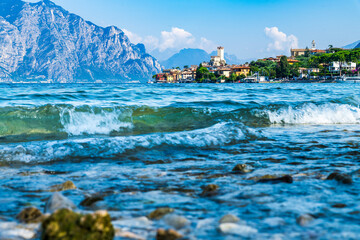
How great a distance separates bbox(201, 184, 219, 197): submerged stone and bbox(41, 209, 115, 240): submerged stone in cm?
159

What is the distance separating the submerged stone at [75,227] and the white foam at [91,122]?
300 inches

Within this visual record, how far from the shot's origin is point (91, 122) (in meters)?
10.4

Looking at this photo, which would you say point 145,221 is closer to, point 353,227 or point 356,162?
point 353,227

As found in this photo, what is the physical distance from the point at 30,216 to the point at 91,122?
25.8 ft

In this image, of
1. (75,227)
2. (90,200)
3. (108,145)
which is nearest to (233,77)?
(108,145)

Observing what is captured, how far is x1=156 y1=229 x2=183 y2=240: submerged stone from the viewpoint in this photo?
90.0 inches

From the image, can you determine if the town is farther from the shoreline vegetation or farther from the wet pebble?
the wet pebble

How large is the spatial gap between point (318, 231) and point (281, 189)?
1153mm

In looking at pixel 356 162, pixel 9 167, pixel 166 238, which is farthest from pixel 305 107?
pixel 166 238

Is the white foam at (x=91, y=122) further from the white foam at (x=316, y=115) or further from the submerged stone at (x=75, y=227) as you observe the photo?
the submerged stone at (x=75, y=227)

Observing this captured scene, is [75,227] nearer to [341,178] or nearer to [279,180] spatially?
[279,180]

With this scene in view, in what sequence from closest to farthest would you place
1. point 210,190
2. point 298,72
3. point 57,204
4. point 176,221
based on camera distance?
1. point 176,221
2. point 57,204
3. point 210,190
4. point 298,72

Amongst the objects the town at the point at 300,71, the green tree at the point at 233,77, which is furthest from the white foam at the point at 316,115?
the green tree at the point at 233,77

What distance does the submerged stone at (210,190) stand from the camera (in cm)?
349
